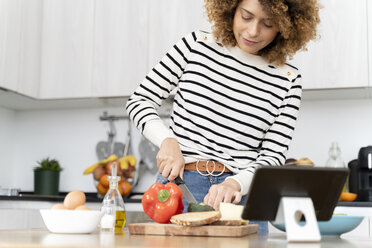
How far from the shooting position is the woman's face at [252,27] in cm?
160

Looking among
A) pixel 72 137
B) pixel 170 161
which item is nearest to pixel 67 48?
pixel 72 137

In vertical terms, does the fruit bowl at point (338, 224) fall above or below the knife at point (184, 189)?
below

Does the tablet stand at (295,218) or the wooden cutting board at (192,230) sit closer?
the tablet stand at (295,218)

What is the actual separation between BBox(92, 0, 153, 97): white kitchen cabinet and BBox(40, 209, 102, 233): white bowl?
1927 mm

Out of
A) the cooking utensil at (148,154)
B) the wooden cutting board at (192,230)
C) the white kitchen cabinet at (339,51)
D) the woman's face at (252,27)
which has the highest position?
the white kitchen cabinet at (339,51)

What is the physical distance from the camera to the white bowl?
1104 millimetres

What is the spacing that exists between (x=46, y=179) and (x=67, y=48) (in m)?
0.78

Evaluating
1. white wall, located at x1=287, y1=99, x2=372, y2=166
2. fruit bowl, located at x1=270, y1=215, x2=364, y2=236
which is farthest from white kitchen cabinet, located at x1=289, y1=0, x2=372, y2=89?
fruit bowl, located at x1=270, y1=215, x2=364, y2=236

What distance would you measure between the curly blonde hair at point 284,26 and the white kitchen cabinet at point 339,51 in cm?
103

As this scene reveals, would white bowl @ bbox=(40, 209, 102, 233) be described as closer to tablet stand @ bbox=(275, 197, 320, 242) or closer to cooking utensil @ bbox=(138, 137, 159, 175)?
tablet stand @ bbox=(275, 197, 320, 242)

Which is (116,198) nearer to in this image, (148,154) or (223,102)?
(223,102)

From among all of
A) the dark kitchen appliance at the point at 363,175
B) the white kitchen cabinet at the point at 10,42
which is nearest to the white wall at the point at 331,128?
the dark kitchen appliance at the point at 363,175

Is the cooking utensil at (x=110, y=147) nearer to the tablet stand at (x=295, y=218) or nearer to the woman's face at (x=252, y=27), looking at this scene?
the woman's face at (x=252, y=27)

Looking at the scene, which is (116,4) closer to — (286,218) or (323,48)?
(323,48)
